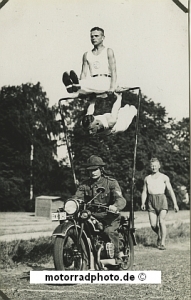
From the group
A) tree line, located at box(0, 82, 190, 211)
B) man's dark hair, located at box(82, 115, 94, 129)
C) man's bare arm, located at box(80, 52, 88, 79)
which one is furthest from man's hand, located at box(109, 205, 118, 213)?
man's bare arm, located at box(80, 52, 88, 79)

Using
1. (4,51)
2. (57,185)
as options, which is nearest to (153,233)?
(57,185)

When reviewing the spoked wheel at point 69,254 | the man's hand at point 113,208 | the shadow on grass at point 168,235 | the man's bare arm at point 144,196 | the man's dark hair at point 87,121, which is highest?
the man's dark hair at point 87,121

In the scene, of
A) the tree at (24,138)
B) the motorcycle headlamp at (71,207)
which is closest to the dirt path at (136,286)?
the motorcycle headlamp at (71,207)

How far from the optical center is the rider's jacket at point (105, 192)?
10.7 feet

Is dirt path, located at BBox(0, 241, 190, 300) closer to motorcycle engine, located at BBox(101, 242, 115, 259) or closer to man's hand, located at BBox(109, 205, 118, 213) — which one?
motorcycle engine, located at BBox(101, 242, 115, 259)

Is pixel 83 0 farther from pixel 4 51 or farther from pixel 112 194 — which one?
pixel 112 194

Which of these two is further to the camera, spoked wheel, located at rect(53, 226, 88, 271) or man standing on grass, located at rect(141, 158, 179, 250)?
man standing on grass, located at rect(141, 158, 179, 250)

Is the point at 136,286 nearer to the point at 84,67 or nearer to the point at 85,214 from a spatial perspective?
the point at 85,214

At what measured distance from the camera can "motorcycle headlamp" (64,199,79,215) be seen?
3197 mm

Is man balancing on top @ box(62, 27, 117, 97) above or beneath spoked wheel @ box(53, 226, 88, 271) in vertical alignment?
above

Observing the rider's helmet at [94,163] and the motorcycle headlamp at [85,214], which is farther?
the rider's helmet at [94,163]

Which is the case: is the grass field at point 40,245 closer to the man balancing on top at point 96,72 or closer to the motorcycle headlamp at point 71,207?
the motorcycle headlamp at point 71,207

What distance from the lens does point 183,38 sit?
3.29 meters

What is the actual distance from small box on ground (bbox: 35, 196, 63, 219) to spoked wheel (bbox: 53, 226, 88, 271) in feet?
0.67
